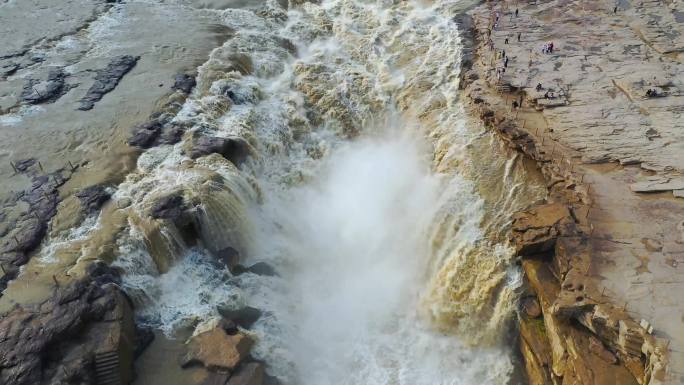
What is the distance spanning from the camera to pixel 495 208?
13.5 metres

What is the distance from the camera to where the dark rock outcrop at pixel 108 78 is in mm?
17484

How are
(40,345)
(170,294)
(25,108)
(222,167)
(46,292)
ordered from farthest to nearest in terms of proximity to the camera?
(25,108), (222,167), (170,294), (46,292), (40,345)

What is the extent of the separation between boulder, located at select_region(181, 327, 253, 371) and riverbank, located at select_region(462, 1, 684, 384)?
671cm

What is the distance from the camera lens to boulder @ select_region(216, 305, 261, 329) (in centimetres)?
1250

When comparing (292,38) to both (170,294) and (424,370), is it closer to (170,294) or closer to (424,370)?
Result: (170,294)

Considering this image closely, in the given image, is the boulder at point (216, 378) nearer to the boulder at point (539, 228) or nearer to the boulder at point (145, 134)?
the boulder at point (539, 228)

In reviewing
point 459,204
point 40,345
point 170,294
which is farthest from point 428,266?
point 40,345

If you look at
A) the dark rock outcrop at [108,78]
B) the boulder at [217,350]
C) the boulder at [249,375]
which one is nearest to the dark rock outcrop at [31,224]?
the dark rock outcrop at [108,78]

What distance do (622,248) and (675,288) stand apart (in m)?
1.34

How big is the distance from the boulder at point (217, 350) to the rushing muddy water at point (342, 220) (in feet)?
1.60

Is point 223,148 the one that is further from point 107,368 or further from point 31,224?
point 107,368

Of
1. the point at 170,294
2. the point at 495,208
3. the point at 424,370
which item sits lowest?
the point at 424,370

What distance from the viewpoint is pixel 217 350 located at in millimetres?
11148

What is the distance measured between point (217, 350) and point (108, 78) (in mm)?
12548
